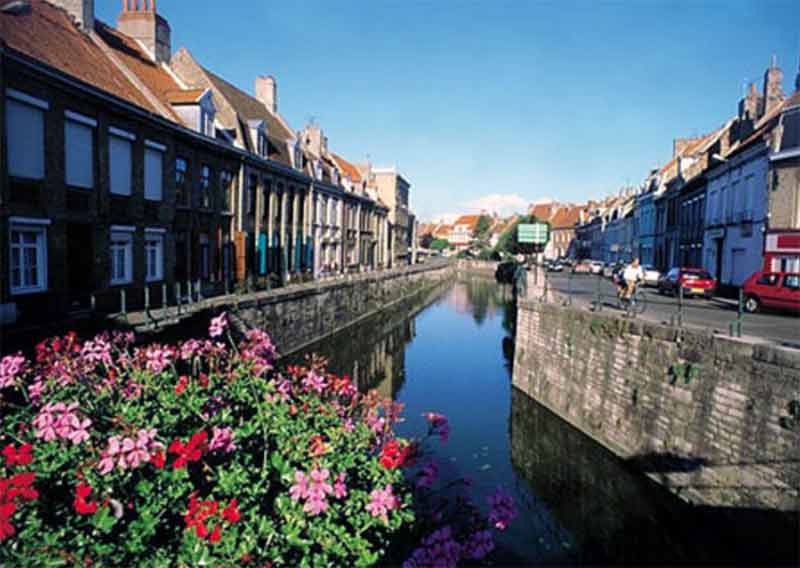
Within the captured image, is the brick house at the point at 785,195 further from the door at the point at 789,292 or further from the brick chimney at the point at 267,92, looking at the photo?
the brick chimney at the point at 267,92

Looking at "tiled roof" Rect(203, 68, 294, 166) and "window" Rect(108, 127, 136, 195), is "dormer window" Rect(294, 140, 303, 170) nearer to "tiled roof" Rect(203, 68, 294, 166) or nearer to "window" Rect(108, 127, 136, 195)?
"tiled roof" Rect(203, 68, 294, 166)

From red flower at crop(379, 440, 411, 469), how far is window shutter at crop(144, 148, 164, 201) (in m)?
15.3

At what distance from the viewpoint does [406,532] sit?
3.66 metres

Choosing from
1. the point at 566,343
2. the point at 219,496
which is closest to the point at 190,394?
the point at 219,496

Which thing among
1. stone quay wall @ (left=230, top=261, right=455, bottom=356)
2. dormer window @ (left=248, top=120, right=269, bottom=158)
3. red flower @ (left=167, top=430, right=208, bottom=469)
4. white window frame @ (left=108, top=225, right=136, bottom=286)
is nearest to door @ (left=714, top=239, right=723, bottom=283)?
stone quay wall @ (left=230, top=261, right=455, bottom=356)

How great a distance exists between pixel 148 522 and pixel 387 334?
25.6m

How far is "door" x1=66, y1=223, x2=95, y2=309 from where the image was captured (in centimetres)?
1325

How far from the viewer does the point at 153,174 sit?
53.7 feet

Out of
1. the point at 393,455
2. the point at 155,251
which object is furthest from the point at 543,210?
the point at 393,455

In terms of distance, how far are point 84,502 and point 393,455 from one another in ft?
6.02

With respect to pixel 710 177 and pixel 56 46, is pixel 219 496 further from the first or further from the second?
pixel 710 177

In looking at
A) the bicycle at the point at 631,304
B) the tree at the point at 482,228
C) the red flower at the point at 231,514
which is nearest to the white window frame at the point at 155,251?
the bicycle at the point at 631,304

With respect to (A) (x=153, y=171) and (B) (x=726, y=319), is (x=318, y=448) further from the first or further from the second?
(A) (x=153, y=171)

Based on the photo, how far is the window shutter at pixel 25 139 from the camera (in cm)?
1115
